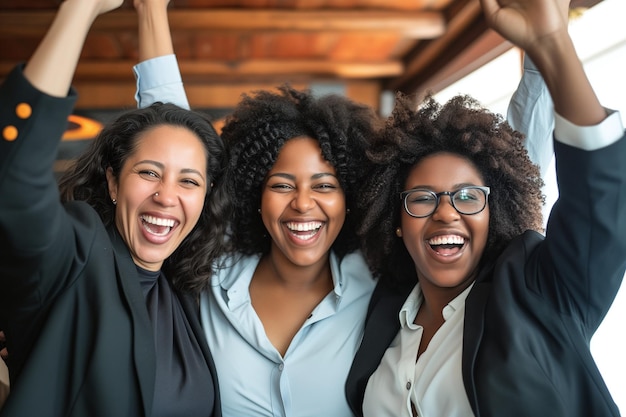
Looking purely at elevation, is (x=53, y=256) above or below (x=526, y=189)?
below

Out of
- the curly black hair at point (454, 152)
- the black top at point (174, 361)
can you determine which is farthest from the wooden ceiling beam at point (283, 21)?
the black top at point (174, 361)

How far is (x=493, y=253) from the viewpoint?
6.43ft

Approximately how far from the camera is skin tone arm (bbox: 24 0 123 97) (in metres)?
1.36

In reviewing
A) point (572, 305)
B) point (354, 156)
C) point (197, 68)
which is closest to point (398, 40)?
point (197, 68)

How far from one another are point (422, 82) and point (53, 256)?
229 inches

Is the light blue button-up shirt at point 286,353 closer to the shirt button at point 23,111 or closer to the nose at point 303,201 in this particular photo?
the nose at point 303,201

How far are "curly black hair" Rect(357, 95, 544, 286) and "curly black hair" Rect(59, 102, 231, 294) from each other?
1.76ft

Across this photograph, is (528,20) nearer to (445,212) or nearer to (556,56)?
(556,56)

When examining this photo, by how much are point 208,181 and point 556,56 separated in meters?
1.28

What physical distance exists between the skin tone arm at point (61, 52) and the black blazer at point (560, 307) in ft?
3.65

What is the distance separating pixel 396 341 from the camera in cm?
207

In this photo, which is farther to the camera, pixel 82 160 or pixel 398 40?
pixel 398 40

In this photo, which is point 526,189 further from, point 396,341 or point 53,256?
point 53,256

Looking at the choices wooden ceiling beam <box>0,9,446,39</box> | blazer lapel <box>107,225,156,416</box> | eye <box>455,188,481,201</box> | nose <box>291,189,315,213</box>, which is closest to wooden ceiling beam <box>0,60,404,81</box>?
wooden ceiling beam <box>0,9,446,39</box>
